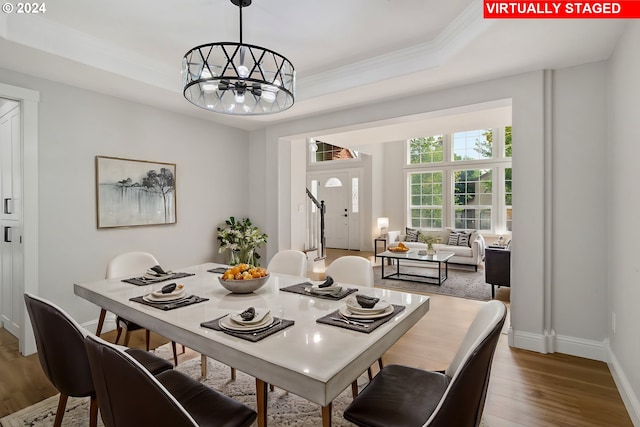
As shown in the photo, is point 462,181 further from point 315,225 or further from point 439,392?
point 439,392

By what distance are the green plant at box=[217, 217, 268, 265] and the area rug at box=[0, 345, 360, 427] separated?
2007 mm

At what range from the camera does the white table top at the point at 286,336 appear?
1116 mm

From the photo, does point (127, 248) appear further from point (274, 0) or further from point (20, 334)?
point (274, 0)

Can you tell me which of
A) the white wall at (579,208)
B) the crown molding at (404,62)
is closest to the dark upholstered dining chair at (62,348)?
the crown molding at (404,62)

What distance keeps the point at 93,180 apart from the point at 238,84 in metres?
2.26

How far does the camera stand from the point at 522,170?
2.95m

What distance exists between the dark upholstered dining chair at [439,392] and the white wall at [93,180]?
121 inches

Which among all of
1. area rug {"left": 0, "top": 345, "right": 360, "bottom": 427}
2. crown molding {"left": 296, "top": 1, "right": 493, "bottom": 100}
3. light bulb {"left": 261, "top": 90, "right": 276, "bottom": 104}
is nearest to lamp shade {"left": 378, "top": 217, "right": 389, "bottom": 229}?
crown molding {"left": 296, "top": 1, "right": 493, "bottom": 100}

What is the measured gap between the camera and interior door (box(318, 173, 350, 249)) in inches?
367

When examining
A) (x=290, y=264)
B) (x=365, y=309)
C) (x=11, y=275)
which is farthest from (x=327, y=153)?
(x=365, y=309)

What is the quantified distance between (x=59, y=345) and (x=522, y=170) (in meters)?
3.38

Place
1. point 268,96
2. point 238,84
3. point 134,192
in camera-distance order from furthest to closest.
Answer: point 134,192
point 268,96
point 238,84

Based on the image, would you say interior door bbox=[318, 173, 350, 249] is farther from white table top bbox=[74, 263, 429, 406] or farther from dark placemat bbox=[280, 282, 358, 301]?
white table top bbox=[74, 263, 429, 406]

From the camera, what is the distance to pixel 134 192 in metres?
3.65
